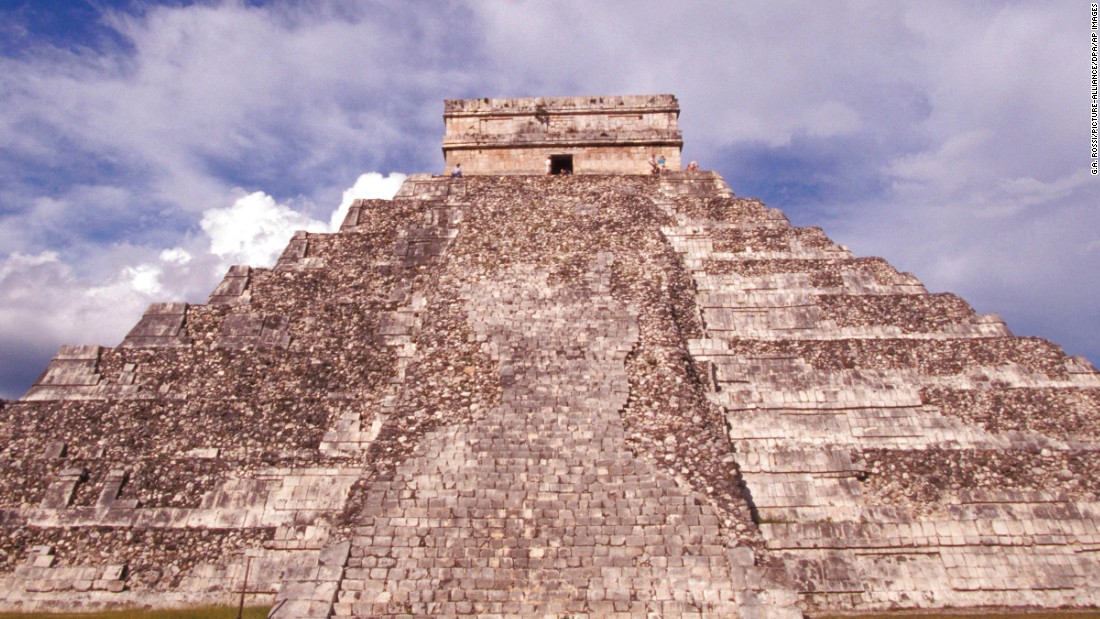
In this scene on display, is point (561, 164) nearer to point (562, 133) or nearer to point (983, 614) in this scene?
point (562, 133)

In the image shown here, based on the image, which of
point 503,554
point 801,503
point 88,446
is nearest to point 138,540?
point 88,446

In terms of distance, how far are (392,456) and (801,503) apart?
24.2 ft

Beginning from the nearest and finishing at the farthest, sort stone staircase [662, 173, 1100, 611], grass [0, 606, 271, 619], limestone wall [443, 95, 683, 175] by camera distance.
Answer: grass [0, 606, 271, 619] < stone staircase [662, 173, 1100, 611] < limestone wall [443, 95, 683, 175]

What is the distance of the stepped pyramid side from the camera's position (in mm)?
11125

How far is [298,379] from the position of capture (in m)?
15.2

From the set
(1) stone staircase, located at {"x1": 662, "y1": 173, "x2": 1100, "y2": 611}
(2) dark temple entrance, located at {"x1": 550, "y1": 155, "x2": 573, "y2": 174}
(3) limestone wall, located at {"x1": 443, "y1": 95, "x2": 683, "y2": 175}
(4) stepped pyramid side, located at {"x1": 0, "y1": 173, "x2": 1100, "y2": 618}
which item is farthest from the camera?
(2) dark temple entrance, located at {"x1": 550, "y1": 155, "x2": 573, "y2": 174}

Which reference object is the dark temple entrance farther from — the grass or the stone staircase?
the grass

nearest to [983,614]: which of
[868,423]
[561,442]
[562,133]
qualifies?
[868,423]

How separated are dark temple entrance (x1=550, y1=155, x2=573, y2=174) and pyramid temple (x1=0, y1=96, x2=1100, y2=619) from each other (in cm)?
518

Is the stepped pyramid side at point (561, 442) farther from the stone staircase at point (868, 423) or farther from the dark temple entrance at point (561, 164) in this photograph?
the dark temple entrance at point (561, 164)

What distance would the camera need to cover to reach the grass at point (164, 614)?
11289 millimetres

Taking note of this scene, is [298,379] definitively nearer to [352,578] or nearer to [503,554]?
[352,578]

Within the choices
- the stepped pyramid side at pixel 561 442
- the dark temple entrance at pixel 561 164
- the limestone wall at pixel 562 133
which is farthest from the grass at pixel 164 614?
the dark temple entrance at pixel 561 164

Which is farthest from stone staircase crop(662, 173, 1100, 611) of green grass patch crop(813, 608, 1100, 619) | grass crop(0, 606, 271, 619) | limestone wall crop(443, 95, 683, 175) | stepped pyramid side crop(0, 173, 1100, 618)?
grass crop(0, 606, 271, 619)
